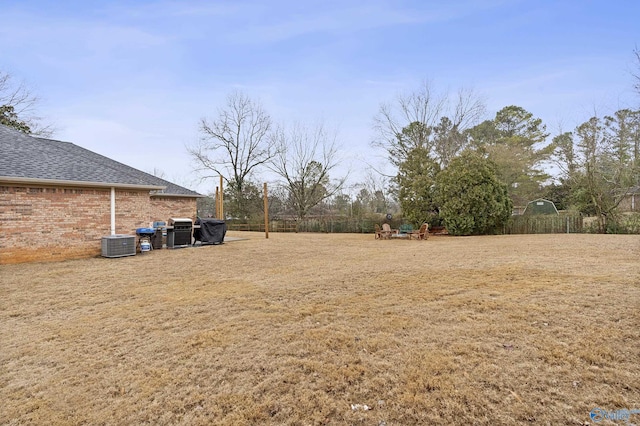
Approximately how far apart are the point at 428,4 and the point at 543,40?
177 inches

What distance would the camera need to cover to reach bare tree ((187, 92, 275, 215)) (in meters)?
29.4

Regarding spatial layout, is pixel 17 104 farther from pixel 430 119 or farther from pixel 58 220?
pixel 430 119

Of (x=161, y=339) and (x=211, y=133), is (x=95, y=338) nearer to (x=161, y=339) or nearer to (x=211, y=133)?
(x=161, y=339)

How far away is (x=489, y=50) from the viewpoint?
11633 millimetres

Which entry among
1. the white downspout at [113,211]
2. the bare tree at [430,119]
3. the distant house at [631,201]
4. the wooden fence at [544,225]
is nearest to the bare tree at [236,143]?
the bare tree at [430,119]

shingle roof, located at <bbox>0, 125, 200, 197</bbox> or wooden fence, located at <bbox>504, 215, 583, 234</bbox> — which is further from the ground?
shingle roof, located at <bbox>0, 125, 200, 197</bbox>

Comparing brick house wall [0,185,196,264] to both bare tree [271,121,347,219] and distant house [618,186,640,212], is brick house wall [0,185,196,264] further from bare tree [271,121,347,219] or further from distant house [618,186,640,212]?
distant house [618,186,640,212]

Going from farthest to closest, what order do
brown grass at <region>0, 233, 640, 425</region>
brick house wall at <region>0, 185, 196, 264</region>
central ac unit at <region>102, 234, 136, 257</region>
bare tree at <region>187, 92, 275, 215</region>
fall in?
bare tree at <region>187, 92, 275, 215</region> → central ac unit at <region>102, 234, 136, 257</region> → brick house wall at <region>0, 185, 196, 264</region> → brown grass at <region>0, 233, 640, 425</region>

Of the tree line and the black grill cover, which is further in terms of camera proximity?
the tree line

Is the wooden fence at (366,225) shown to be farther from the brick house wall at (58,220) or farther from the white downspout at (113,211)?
the white downspout at (113,211)

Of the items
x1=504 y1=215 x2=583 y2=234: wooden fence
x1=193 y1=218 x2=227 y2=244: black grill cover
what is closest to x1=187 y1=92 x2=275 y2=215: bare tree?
x1=193 y1=218 x2=227 y2=244: black grill cover

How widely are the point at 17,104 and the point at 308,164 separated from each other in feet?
67.6

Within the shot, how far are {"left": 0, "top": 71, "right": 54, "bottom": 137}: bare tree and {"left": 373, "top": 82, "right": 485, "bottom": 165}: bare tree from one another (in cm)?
2443

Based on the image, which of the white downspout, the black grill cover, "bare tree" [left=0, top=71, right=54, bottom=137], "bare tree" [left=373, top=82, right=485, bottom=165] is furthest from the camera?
"bare tree" [left=373, top=82, right=485, bottom=165]
